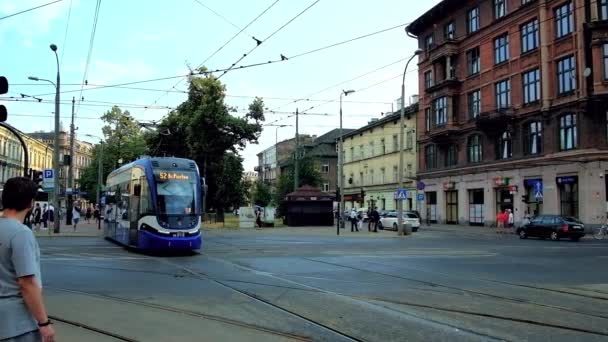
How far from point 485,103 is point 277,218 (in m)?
26.6

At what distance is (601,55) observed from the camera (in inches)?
1492

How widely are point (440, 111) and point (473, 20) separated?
895cm

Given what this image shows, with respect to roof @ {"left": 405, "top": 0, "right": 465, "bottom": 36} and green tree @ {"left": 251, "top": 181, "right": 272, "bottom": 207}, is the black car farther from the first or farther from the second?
green tree @ {"left": 251, "top": 181, "right": 272, "bottom": 207}

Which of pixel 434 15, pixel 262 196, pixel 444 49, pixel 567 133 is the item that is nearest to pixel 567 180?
pixel 567 133

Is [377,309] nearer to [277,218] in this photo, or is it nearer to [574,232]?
[574,232]

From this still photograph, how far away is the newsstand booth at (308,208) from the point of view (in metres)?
48.4

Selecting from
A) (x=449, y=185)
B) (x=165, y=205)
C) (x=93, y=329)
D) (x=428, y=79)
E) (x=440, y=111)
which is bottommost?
(x=93, y=329)

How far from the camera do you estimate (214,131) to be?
168ft

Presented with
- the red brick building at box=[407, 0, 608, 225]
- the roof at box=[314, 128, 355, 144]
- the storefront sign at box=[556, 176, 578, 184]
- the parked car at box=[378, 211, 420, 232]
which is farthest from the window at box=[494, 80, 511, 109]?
the roof at box=[314, 128, 355, 144]

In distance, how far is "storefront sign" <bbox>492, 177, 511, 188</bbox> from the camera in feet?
154

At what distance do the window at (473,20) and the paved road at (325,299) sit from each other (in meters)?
37.3

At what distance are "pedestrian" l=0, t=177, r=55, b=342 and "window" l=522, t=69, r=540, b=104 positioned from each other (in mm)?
44996

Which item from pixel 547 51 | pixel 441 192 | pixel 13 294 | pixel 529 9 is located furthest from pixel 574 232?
pixel 13 294

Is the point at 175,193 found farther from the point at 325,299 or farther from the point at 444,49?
the point at 444,49
